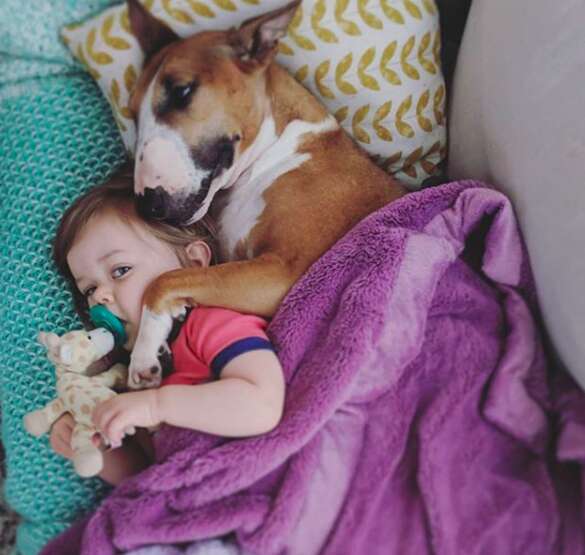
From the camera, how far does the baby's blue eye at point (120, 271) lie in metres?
1.33

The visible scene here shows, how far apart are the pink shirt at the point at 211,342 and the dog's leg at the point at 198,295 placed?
22mm

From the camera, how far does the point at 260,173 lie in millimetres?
1485

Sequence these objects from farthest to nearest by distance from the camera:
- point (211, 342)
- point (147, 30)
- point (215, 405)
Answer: point (147, 30) < point (211, 342) < point (215, 405)

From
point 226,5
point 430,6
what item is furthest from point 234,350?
point 430,6

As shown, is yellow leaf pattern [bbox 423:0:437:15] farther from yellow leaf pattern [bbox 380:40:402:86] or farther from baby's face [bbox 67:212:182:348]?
baby's face [bbox 67:212:182:348]

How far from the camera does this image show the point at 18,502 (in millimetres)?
1349

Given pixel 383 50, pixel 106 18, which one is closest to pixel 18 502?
pixel 106 18

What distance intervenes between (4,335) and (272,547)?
66cm

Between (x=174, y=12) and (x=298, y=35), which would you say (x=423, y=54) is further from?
(x=174, y=12)

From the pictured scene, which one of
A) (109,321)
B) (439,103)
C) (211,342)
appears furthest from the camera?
(439,103)

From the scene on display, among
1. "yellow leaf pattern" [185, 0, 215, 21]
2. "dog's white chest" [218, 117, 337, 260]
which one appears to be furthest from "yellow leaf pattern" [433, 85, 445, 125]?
"yellow leaf pattern" [185, 0, 215, 21]

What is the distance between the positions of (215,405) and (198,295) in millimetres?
235

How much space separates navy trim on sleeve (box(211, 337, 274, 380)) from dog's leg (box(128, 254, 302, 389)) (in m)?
0.12

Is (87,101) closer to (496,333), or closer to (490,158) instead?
(490,158)
